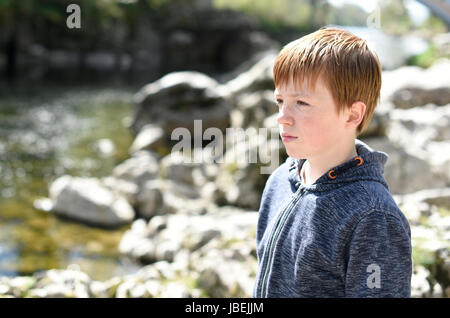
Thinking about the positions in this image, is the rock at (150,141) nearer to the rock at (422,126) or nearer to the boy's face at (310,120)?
the rock at (422,126)

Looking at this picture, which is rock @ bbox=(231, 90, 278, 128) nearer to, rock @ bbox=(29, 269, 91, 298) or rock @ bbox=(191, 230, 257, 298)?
rock @ bbox=(191, 230, 257, 298)

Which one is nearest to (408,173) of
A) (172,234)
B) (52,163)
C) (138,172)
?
(172,234)

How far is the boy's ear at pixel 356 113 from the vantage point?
3.97 ft

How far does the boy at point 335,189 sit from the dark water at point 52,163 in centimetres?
399

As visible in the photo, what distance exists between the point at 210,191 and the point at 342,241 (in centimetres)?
543

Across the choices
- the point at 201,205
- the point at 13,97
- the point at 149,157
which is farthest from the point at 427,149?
the point at 13,97

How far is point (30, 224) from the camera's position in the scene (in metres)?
5.98

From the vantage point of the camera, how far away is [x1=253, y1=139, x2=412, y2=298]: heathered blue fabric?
3.59ft

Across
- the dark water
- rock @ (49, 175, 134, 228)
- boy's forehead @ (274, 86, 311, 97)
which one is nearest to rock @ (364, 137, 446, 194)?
the dark water

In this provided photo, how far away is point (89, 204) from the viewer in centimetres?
612

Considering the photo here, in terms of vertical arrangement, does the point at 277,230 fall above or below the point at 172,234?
above

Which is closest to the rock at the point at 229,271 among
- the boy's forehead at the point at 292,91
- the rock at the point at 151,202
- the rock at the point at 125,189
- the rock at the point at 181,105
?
the boy's forehead at the point at 292,91

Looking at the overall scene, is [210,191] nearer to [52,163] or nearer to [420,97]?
[52,163]

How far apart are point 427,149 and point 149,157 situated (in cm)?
464
